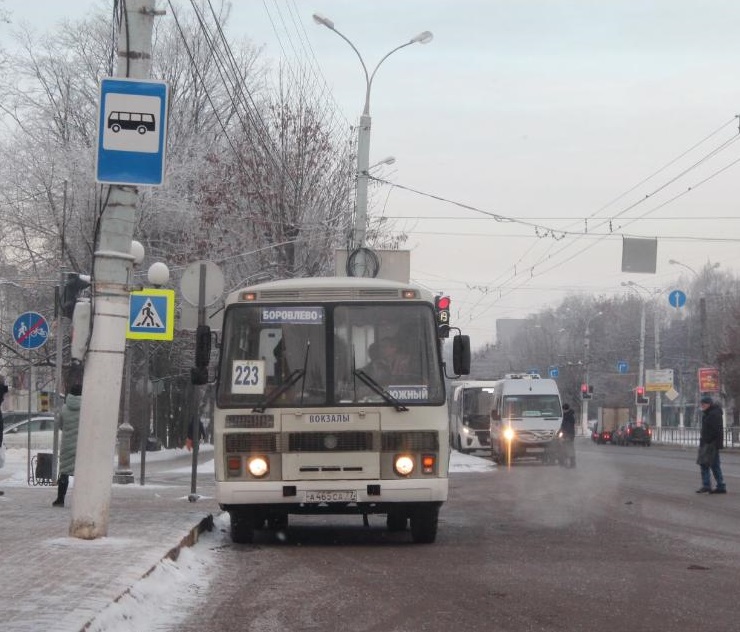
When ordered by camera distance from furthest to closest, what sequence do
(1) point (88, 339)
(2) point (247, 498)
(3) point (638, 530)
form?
(3) point (638, 530) < (2) point (247, 498) < (1) point (88, 339)

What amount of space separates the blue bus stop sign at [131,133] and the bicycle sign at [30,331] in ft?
30.0

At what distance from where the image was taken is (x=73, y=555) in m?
9.84

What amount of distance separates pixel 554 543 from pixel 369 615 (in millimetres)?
5039

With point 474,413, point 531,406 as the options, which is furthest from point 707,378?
point 531,406

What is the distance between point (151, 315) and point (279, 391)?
5.78m

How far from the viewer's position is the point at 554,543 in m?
12.8

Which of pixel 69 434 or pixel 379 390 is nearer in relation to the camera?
pixel 379 390

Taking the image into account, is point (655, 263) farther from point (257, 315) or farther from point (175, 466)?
point (257, 315)

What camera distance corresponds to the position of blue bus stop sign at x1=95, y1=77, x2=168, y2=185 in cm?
1078

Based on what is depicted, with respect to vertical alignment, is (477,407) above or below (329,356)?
below

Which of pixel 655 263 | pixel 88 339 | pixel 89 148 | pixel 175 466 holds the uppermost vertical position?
pixel 89 148

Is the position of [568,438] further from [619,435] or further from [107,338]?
[619,435]

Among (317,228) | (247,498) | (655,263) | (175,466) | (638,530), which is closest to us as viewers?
(247,498)

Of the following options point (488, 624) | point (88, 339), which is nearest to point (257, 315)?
point (88, 339)
